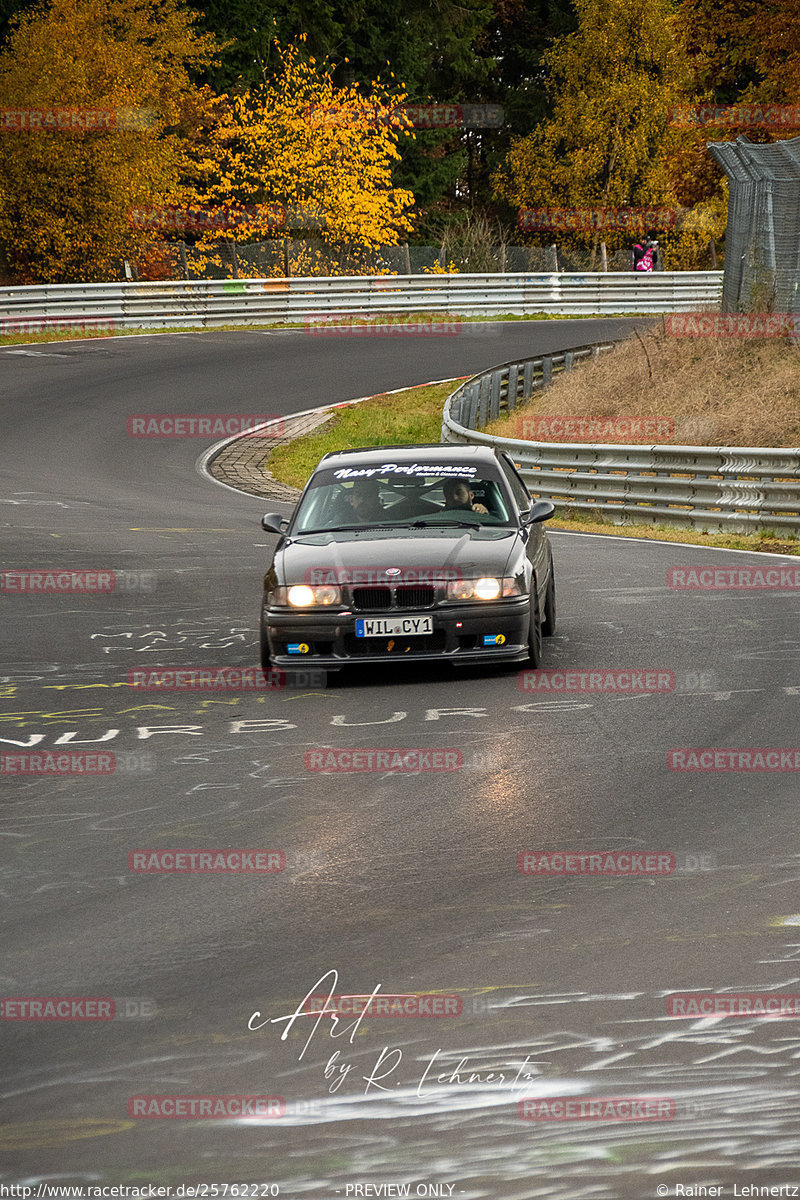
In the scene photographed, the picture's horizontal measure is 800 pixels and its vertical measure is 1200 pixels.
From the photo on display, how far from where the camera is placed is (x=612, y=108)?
208 feet

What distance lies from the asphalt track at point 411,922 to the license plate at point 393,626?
0.39 meters

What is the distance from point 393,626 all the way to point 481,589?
0.61 m

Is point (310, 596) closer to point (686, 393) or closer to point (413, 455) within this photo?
point (413, 455)

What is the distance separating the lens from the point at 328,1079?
4180mm

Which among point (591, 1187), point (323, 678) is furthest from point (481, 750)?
point (591, 1187)

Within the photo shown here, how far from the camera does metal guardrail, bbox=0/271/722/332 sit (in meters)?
39.0

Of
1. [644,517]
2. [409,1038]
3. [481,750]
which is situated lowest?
[644,517]

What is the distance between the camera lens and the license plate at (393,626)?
→ 973 cm

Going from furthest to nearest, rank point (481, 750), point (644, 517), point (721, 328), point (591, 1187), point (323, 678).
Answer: point (721, 328), point (644, 517), point (323, 678), point (481, 750), point (591, 1187)

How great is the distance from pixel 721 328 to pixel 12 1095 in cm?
2502

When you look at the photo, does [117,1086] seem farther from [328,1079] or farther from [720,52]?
[720,52]

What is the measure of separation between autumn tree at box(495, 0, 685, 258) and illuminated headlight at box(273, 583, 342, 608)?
5577cm

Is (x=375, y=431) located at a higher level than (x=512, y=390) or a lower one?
lower

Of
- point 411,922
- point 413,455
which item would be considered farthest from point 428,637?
point 411,922
